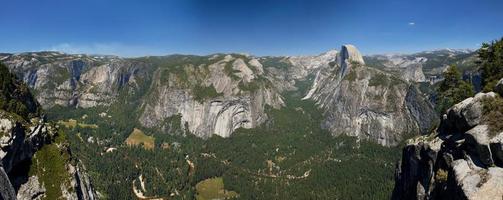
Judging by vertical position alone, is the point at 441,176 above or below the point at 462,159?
below

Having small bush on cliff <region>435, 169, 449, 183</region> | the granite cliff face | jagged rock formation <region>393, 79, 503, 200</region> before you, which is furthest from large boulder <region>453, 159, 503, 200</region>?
the granite cliff face

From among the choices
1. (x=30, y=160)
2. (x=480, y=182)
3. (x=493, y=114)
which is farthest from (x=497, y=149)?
(x=30, y=160)

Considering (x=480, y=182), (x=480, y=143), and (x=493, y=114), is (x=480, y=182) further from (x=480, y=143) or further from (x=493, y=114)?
(x=493, y=114)

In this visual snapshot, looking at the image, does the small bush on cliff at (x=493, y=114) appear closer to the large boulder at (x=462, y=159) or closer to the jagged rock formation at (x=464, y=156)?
the jagged rock formation at (x=464, y=156)

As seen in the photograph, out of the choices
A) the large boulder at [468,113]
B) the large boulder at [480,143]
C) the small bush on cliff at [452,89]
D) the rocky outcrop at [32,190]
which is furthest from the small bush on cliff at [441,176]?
the rocky outcrop at [32,190]

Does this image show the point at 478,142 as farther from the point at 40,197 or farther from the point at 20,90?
the point at 20,90

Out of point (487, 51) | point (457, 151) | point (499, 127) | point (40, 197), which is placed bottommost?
point (40, 197)

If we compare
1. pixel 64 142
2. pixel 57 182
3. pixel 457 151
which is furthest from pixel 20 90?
pixel 457 151
